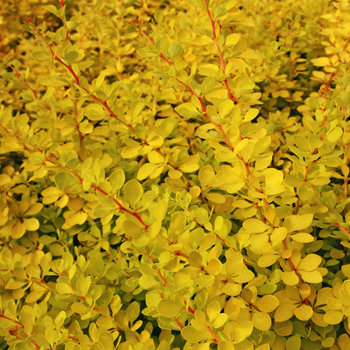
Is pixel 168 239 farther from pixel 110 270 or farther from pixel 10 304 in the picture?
pixel 10 304

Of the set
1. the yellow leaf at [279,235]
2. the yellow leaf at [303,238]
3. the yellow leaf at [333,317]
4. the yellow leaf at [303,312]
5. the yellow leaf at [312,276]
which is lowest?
the yellow leaf at [303,312]

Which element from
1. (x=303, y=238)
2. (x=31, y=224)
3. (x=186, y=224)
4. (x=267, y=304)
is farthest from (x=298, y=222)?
(x=31, y=224)

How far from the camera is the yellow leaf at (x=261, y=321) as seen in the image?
815 millimetres

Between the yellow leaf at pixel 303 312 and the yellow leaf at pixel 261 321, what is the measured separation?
0.09 meters

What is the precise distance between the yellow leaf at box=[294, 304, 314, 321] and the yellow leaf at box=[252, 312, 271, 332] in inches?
3.5

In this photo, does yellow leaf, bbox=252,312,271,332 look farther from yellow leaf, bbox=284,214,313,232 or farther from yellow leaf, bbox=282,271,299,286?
yellow leaf, bbox=284,214,313,232

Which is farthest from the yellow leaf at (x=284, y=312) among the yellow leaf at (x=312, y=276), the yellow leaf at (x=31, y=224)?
the yellow leaf at (x=31, y=224)

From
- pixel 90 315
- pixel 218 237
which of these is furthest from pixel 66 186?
pixel 218 237

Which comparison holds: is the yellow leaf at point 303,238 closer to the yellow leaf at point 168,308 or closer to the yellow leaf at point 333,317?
the yellow leaf at point 333,317

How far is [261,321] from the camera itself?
0.82 m

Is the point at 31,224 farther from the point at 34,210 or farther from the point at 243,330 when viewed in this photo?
the point at 243,330

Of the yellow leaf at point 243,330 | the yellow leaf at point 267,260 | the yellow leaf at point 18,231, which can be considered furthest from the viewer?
the yellow leaf at point 18,231

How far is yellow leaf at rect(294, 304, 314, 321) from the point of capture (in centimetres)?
85

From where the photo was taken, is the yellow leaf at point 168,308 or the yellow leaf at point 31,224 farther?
the yellow leaf at point 31,224
